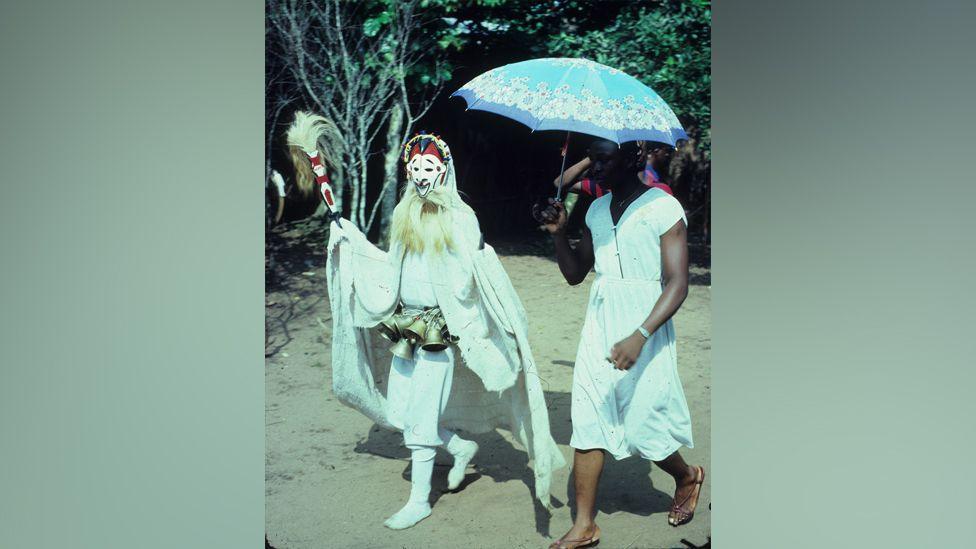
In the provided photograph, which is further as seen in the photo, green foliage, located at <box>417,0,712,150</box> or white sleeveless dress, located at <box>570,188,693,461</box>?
green foliage, located at <box>417,0,712,150</box>

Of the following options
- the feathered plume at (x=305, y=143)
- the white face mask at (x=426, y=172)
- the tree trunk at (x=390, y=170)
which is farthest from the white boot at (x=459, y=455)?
the feathered plume at (x=305, y=143)

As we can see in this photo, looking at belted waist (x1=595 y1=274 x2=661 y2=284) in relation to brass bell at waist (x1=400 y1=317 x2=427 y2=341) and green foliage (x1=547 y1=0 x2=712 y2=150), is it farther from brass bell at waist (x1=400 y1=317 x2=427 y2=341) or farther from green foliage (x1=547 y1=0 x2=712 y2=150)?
brass bell at waist (x1=400 y1=317 x2=427 y2=341)

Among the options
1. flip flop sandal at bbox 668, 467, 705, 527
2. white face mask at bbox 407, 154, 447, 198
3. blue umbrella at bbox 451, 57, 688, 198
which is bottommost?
flip flop sandal at bbox 668, 467, 705, 527

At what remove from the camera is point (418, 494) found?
3875 mm

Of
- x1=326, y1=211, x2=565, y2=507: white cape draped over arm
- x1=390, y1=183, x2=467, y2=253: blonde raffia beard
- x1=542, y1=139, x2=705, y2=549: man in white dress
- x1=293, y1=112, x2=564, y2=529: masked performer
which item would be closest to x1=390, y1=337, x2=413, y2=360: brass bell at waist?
x1=293, y1=112, x2=564, y2=529: masked performer

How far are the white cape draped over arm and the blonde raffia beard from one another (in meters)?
0.04

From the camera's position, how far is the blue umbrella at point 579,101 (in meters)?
3.68

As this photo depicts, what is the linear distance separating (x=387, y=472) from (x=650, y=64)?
2.09 metres

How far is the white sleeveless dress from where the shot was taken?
378cm

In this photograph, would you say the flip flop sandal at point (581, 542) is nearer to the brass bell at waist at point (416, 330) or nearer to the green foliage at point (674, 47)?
the brass bell at waist at point (416, 330)

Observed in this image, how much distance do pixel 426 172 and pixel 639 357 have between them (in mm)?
1163
